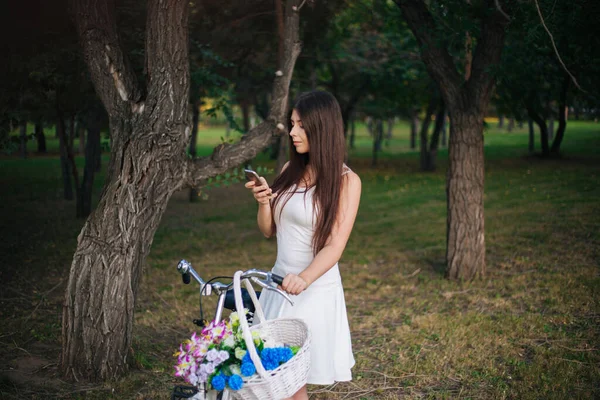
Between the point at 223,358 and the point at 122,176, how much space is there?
2663 millimetres

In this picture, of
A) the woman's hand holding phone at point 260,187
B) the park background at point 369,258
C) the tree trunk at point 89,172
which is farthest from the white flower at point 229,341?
the tree trunk at point 89,172

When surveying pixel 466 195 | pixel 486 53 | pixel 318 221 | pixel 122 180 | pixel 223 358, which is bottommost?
pixel 223 358

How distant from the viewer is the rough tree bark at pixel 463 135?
25.2 feet

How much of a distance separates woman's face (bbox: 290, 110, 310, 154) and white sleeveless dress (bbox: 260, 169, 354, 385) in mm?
241

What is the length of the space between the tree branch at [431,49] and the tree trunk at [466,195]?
0.39 meters

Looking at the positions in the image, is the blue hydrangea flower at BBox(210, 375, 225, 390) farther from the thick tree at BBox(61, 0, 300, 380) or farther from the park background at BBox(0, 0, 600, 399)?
the thick tree at BBox(61, 0, 300, 380)

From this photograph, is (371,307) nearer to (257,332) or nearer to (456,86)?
(456,86)

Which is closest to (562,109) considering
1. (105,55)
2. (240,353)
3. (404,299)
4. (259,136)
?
(404,299)

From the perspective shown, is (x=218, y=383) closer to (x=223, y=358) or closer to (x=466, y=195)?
(x=223, y=358)

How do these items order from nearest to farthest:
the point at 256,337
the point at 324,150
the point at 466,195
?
the point at 256,337, the point at 324,150, the point at 466,195

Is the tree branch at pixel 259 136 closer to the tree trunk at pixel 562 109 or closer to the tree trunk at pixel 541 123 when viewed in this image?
the tree trunk at pixel 562 109

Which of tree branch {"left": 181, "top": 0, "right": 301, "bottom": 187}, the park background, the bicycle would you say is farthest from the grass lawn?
the bicycle

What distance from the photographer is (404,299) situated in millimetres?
7285

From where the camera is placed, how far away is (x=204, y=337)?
2.72 m
